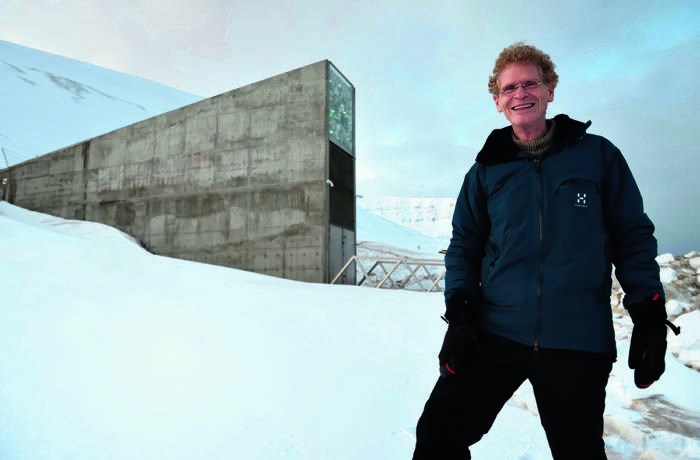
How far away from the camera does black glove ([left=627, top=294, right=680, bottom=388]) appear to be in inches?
47.4

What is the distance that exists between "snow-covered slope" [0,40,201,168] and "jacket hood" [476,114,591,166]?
32491mm

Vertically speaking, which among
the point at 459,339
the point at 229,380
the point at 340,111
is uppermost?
the point at 340,111

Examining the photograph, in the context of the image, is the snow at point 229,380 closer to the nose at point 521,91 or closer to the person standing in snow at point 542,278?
the person standing in snow at point 542,278

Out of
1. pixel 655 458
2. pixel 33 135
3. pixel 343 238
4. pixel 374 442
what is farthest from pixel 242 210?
pixel 33 135

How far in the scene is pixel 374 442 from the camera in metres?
2.38

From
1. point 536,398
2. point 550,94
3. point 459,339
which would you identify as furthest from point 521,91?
point 536,398

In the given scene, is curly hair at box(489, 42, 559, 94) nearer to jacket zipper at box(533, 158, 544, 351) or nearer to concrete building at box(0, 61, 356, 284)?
jacket zipper at box(533, 158, 544, 351)

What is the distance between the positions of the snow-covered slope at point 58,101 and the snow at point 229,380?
28.8 meters

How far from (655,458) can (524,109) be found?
2.31m

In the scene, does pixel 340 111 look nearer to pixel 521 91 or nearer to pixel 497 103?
pixel 497 103

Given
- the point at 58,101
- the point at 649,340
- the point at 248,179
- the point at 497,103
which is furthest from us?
the point at 58,101

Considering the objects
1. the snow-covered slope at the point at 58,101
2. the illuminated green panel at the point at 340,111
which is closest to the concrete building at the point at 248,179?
the illuminated green panel at the point at 340,111

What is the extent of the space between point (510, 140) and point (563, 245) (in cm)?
45

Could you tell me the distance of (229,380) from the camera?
3.03 m
